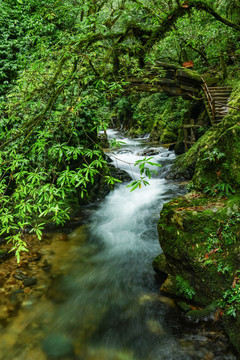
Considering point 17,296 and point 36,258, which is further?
point 36,258

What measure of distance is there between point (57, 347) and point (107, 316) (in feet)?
3.05

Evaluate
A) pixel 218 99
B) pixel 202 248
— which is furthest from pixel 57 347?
pixel 218 99

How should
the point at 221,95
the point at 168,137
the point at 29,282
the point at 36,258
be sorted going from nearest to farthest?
the point at 29,282 → the point at 36,258 → the point at 221,95 → the point at 168,137

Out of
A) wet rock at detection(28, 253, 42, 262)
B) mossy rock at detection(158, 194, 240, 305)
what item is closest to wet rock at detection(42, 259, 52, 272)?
wet rock at detection(28, 253, 42, 262)

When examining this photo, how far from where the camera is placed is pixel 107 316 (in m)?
3.79

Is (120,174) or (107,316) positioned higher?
(120,174)

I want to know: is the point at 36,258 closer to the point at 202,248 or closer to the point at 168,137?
the point at 202,248

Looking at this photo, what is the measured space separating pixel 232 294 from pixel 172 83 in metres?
11.0

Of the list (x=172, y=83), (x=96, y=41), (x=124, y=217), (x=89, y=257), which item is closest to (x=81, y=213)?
(x=124, y=217)

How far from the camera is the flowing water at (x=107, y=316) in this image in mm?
3082

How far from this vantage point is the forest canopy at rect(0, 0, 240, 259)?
2.68 m

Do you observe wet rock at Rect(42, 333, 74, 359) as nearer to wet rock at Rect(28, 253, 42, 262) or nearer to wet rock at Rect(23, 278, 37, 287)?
wet rock at Rect(23, 278, 37, 287)

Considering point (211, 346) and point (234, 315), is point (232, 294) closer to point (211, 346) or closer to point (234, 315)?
point (234, 315)

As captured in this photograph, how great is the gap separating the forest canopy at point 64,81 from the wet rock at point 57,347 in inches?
64.0
